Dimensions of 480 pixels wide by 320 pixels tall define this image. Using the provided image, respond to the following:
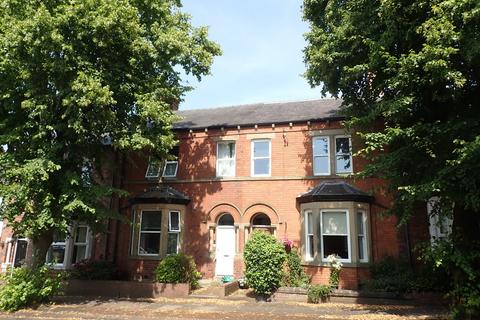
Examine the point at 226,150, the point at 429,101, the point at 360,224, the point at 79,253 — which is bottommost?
the point at 79,253

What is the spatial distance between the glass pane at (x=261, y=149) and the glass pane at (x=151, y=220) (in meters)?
5.51

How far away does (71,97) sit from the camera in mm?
13023

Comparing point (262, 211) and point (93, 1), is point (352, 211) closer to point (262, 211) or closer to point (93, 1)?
point (262, 211)

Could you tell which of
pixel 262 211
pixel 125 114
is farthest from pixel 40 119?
pixel 262 211

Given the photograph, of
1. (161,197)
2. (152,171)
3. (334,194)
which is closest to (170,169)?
(152,171)

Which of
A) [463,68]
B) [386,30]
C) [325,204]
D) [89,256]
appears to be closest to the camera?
[463,68]

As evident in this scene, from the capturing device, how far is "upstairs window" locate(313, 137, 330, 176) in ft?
59.4

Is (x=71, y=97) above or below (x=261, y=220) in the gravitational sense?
above

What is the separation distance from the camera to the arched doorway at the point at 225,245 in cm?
1845

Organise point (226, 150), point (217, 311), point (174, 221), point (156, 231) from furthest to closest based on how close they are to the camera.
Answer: point (226, 150), point (174, 221), point (156, 231), point (217, 311)

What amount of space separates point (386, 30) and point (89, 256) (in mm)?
16859

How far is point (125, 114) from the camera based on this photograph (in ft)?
51.1

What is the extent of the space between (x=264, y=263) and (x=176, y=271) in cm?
376

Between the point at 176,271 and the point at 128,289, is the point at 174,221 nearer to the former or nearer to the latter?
the point at 176,271
